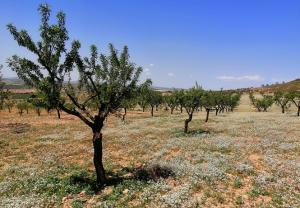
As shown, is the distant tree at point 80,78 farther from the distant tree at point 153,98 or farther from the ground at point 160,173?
the distant tree at point 153,98

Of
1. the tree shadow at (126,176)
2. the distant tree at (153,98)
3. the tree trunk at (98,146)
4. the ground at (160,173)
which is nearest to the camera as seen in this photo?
the ground at (160,173)

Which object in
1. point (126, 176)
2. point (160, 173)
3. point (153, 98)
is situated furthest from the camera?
point (153, 98)

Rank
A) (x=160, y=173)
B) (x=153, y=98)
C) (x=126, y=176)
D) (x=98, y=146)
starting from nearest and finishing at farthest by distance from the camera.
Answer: (x=98, y=146) → (x=126, y=176) → (x=160, y=173) → (x=153, y=98)

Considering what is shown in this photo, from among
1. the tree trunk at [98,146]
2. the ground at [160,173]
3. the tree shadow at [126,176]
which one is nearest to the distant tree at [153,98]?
the ground at [160,173]

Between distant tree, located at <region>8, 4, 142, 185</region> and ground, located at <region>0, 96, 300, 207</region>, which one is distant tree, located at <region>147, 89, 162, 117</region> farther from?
distant tree, located at <region>8, 4, 142, 185</region>

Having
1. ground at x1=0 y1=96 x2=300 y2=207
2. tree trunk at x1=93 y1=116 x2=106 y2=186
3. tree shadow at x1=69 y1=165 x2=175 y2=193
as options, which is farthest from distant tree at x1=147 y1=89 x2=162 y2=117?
tree trunk at x1=93 y1=116 x2=106 y2=186

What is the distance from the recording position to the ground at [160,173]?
21.0 meters

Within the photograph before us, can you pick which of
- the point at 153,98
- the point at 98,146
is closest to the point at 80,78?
the point at 98,146

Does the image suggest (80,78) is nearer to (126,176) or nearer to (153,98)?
(126,176)

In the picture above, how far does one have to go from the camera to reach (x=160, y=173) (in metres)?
26.5

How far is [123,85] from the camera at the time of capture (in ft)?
82.4

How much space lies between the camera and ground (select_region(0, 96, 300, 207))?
69.0 feet

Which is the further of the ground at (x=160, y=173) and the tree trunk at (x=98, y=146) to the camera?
the tree trunk at (x=98, y=146)

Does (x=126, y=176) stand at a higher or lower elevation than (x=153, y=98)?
lower
